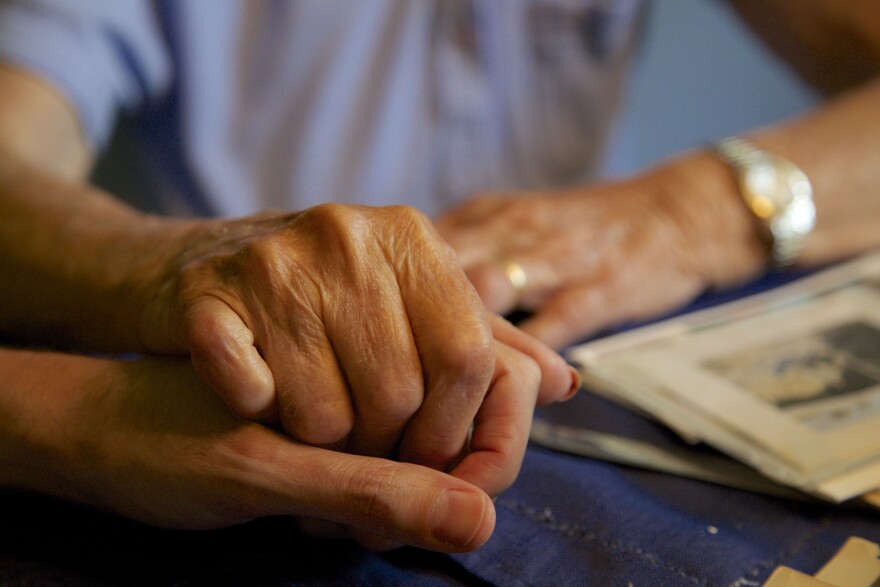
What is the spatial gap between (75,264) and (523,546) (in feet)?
1.02

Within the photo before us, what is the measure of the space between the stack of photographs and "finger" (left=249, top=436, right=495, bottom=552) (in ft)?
0.73

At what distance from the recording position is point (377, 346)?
323mm

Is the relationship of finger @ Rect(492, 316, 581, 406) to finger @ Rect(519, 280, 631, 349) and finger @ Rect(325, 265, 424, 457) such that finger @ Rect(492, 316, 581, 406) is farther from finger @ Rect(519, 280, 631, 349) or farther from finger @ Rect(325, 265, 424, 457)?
finger @ Rect(519, 280, 631, 349)

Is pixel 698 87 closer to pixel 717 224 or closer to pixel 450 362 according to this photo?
pixel 717 224

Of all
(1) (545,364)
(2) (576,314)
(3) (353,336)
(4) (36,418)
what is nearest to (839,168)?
(2) (576,314)

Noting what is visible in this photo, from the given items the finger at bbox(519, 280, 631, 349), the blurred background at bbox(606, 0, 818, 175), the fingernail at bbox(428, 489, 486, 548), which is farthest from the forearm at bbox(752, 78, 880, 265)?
the blurred background at bbox(606, 0, 818, 175)

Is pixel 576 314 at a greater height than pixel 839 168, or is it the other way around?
pixel 839 168

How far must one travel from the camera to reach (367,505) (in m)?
0.30

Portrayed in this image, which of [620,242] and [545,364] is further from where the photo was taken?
[620,242]

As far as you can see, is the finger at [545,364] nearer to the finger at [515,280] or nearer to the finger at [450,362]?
the finger at [450,362]

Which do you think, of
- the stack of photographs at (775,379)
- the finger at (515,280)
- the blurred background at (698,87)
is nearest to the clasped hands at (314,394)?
the stack of photographs at (775,379)

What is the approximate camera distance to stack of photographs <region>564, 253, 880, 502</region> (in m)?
→ 0.44

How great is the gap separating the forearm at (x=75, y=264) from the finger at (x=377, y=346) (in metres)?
0.14

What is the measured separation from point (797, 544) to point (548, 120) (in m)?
0.77
